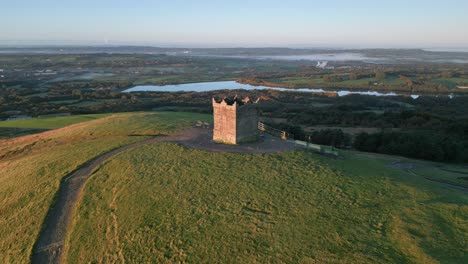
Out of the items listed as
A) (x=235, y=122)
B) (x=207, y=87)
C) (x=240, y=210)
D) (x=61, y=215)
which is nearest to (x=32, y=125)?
(x=61, y=215)

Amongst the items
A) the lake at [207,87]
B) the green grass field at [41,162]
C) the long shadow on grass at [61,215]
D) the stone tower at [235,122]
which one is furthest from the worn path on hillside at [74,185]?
the lake at [207,87]

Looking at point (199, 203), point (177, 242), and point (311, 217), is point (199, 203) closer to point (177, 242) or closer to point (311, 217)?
point (177, 242)

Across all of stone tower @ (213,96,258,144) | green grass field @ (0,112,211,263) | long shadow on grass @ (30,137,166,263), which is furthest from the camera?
stone tower @ (213,96,258,144)

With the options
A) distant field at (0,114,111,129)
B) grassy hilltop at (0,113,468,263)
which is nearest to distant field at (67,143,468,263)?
grassy hilltop at (0,113,468,263)

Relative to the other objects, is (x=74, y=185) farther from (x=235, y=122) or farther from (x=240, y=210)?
(x=235, y=122)

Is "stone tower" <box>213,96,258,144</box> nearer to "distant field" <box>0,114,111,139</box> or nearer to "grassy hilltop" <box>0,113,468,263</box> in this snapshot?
"grassy hilltop" <box>0,113,468,263</box>
